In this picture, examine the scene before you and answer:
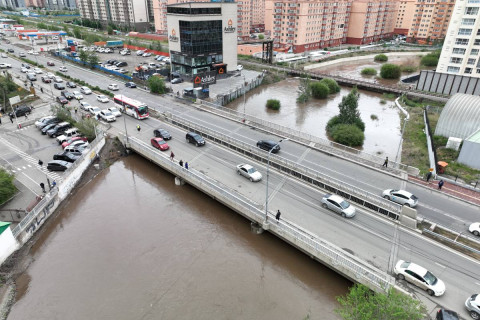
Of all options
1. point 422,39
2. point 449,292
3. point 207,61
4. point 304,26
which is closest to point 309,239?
point 449,292

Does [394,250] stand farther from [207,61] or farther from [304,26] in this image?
[304,26]

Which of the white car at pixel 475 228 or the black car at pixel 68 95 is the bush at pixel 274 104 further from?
the white car at pixel 475 228

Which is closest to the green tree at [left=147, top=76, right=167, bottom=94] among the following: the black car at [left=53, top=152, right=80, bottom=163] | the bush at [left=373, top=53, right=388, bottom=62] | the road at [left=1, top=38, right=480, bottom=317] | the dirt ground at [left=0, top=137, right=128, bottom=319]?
the road at [left=1, top=38, right=480, bottom=317]

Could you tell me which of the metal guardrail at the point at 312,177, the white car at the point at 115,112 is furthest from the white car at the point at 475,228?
the white car at the point at 115,112

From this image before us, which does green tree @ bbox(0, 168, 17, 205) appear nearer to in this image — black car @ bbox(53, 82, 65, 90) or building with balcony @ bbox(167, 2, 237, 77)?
black car @ bbox(53, 82, 65, 90)

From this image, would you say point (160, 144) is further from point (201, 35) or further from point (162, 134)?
point (201, 35)
